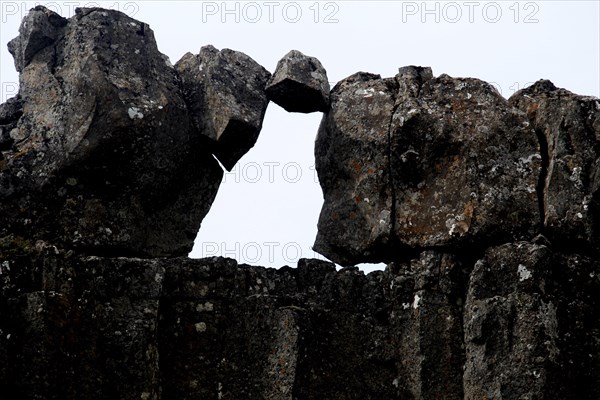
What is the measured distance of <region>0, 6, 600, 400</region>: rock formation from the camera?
15414mm

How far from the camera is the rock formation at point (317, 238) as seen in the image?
15414 millimetres

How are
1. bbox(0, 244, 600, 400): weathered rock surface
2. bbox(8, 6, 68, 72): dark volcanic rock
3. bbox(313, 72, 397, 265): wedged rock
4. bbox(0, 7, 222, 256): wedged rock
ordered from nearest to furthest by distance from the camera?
1. bbox(0, 244, 600, 400): weathered rock surface
2. bbox(0, 7, 222, 256): wedged rock
3. bbox(8, 6, 68, 72): dark volcanic rock
4. bbox(313, 72, 397, 265): wedged rock

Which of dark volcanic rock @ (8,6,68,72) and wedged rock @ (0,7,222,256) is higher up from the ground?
dark volcanic rock @ (8,6,68,72)

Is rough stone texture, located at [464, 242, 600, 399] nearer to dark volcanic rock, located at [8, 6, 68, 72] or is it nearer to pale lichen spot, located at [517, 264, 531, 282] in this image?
pale lichen spot, located at [517, 264, 531, 282]

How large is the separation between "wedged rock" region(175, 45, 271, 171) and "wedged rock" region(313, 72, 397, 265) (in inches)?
36.7

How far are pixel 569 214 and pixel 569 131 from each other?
3.16 ft

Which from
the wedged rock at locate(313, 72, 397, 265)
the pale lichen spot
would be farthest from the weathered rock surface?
the wedged rock at locate(313, 72, 397, 265)

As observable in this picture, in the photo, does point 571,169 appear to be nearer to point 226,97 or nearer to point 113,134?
point 226,97

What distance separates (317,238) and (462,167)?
1942 mm

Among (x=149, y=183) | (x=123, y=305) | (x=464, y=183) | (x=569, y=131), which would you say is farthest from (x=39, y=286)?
(x=569, y=131)

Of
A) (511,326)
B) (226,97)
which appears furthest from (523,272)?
(226,97)

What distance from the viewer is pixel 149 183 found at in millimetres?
16594

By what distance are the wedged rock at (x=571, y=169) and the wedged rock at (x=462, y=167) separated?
19cm

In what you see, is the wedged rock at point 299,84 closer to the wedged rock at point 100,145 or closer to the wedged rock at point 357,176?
the wedged rock at point 357,176
